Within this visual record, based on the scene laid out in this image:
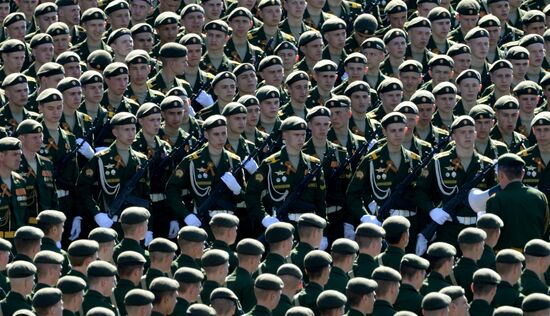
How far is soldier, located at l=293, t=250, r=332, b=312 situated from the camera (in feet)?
78.8

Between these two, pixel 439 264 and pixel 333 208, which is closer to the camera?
pixel 439 264

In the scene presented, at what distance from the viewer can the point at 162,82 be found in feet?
107

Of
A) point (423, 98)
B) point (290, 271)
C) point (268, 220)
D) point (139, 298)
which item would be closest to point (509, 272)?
point (290, 271)

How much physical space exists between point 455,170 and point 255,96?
126 inches

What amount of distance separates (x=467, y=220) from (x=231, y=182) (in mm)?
2984

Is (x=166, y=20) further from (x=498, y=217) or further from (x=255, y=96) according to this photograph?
(x=498, y=217)

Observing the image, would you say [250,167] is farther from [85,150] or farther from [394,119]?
[85,150]

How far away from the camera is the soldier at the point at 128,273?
79.6 ft

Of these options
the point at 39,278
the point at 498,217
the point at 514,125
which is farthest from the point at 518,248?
the point at 39,278

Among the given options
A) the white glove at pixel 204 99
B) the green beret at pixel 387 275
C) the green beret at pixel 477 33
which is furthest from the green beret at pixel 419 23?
the green beret at pixel 387 275

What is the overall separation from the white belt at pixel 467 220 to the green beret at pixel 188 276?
19.7ft

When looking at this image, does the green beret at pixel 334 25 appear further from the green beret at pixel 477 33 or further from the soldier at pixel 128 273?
the soldier at pixel 128 273

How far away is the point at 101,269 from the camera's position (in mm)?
23594

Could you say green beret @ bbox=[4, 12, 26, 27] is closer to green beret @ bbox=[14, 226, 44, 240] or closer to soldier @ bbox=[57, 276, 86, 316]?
green beret @ bbox=[14, 226, 44, 240]
